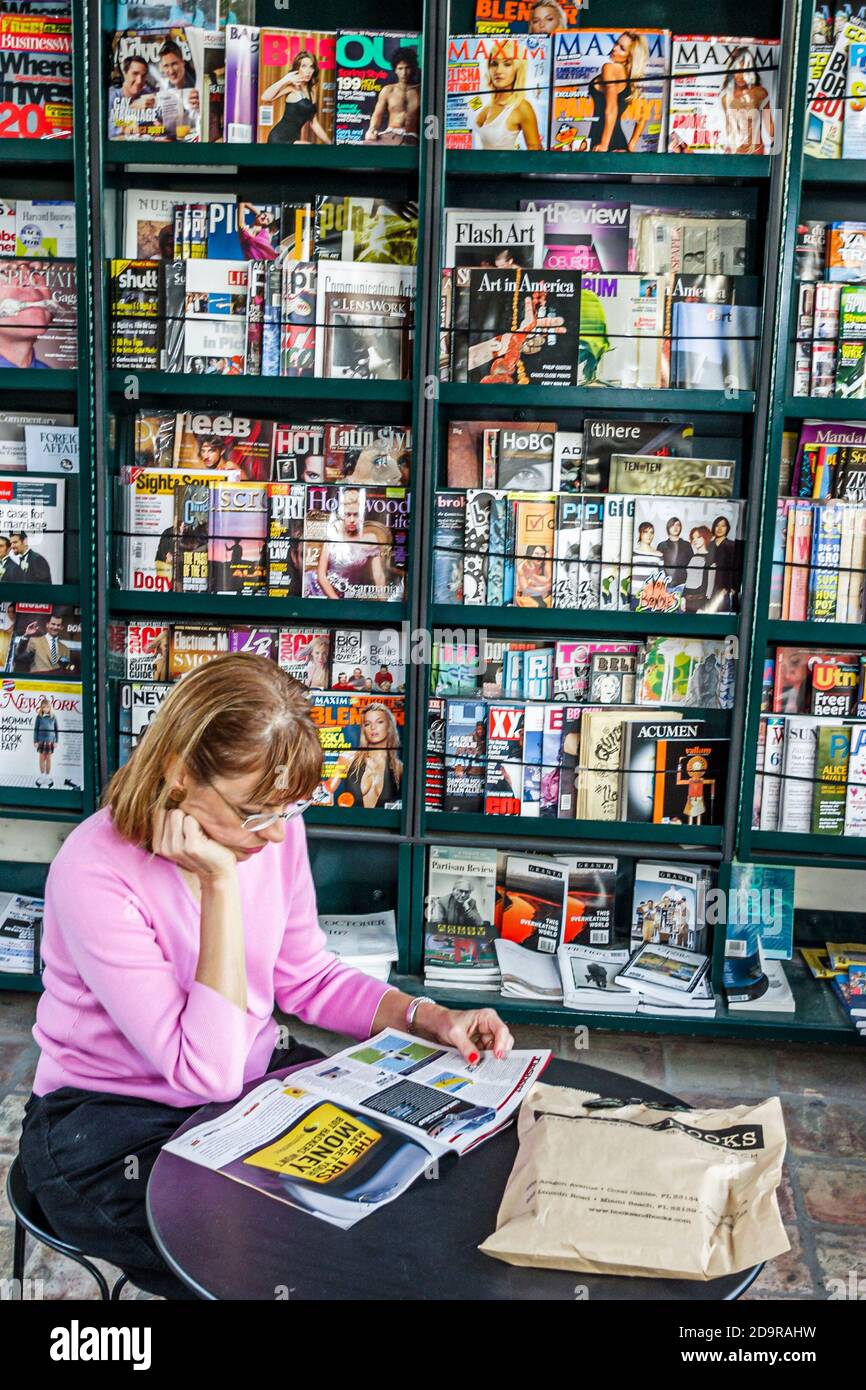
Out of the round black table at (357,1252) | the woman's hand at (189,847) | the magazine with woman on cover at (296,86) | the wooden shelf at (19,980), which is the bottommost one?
Result: the wooden shelf at (19,980)

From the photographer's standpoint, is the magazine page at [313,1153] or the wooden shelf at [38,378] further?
the wooden shelf at [38,378]

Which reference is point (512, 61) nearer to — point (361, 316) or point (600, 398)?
point (361, 316)

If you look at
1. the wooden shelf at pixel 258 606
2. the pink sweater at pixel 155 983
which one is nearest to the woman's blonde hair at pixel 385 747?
the wooden shelf at pixel 258 606

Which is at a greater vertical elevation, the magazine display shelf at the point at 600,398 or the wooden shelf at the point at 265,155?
the wooden shelf at the point at 265,155

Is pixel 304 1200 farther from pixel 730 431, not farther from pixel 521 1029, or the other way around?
pixel 730 431

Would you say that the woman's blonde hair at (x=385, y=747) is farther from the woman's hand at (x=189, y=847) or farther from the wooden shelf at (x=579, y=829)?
the woman's hand at (x=189, y=847)

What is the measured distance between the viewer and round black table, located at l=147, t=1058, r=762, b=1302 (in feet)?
3.80

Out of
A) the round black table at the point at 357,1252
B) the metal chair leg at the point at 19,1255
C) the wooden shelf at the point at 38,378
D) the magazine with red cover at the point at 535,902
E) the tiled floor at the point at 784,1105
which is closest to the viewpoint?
the round black table at the point at 357,1252

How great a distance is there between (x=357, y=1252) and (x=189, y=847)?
1.78 ft

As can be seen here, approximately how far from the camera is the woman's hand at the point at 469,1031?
161cm

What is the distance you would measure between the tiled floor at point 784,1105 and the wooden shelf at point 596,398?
5.29 feet

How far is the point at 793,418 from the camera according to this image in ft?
10.1

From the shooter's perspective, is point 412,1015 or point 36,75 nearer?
point 412,1015

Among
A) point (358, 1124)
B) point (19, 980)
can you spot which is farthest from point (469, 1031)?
A: point (19, 980)
